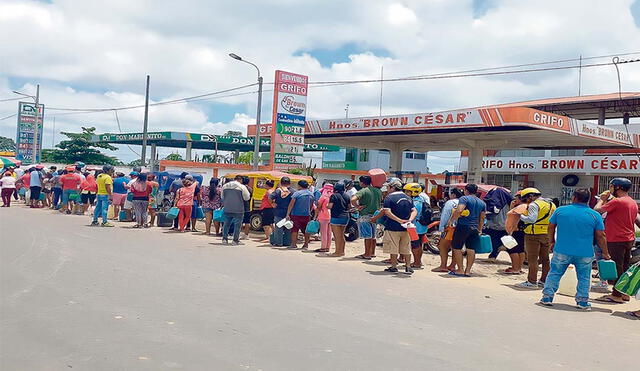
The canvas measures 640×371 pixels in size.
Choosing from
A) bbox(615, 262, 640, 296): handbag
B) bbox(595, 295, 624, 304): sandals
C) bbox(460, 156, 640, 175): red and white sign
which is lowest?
bbox(595, 295, 624, 304): sandals

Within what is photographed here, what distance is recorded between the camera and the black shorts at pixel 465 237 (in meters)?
9.57

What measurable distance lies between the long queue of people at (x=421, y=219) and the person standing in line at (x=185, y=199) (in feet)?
0.09

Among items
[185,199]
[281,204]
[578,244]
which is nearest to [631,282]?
[578,244]

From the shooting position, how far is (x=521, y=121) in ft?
68.1

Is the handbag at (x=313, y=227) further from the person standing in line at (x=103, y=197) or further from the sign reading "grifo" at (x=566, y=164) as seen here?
the sign reading "grifo" at (x=566, y=164)


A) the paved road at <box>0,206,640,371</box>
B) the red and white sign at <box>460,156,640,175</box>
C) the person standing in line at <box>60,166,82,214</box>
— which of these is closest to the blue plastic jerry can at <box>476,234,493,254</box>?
the paved road at <box>0,206,640,371</box>

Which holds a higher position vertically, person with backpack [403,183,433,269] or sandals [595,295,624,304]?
person with backpack [403,183,433,269]

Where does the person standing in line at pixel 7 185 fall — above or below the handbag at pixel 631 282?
above

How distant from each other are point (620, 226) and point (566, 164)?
25.8 meters

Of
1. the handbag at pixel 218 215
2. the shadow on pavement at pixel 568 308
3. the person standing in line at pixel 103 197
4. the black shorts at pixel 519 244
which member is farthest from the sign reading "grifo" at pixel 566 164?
the person standing in line at pixel 103 197

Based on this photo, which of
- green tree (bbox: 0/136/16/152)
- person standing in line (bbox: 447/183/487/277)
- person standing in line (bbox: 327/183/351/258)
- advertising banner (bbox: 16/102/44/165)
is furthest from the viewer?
green tree (bbox: 0/136/16/152)

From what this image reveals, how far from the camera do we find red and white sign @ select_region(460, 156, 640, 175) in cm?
2920

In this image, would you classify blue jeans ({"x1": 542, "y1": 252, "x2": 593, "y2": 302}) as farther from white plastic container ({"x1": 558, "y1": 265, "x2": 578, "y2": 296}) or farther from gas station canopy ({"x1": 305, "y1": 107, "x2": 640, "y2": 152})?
gas station canopy ({"x1": 305, "y1": 107, "x2": 640, "y2": 152})

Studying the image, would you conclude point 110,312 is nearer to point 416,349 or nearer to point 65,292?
point 65,292
